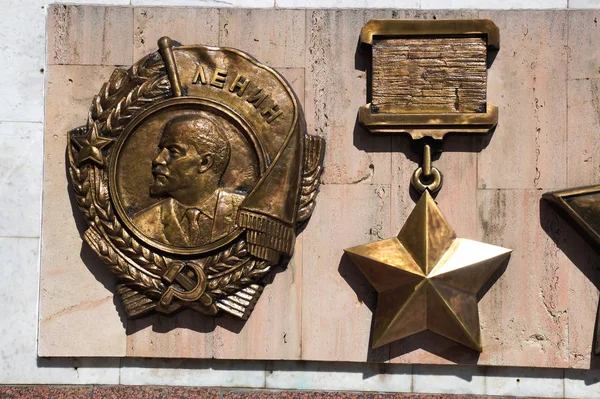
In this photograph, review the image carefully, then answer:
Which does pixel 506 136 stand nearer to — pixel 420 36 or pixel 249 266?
pixel 420 36

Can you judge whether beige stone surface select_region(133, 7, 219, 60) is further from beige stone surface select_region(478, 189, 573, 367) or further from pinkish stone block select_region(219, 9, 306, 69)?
beige stone surface select_region(478, 189, 573, 367)

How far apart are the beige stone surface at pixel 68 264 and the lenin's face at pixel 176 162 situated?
0.65 m

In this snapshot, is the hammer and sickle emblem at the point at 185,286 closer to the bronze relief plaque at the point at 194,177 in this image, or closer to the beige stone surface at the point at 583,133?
the bronze relief plaque at the point at 194,177

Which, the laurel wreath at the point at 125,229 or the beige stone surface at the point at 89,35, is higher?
the beige stone surface at the point at 89,35

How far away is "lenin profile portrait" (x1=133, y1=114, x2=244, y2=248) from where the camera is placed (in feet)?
17.3

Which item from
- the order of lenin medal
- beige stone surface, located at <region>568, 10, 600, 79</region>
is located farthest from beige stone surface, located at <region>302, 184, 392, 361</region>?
beige stone surface, located at <region>568, 10, 600, 79</region>

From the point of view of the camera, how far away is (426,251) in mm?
→ 5223

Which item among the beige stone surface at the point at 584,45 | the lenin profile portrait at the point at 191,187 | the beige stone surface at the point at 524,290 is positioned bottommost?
the beige stone surface at the point at 524,290

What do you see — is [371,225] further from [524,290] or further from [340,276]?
[524,290]

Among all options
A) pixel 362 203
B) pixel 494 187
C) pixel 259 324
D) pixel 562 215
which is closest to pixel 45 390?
pixel 259 324

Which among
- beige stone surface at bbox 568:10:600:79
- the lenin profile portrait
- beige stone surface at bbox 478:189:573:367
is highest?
beige stone surface at bbox 568:10:600:79

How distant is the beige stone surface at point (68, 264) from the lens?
17.9ft

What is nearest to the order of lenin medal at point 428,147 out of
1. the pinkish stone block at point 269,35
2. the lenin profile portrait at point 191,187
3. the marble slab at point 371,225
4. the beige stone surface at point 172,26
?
the marble slab at point 371,225

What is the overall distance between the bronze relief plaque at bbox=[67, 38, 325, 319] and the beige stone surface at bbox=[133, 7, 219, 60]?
176 millimetres
